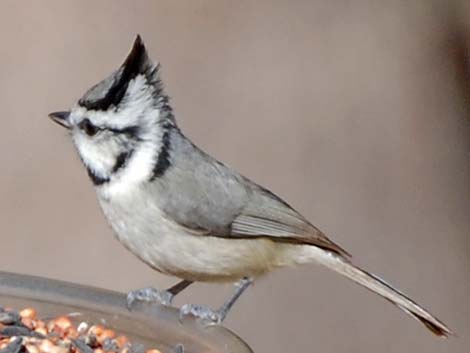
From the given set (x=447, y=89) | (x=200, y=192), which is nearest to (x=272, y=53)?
(x=447, y=89)

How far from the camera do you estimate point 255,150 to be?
210 inches

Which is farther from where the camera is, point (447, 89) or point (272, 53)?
point (447, 89)

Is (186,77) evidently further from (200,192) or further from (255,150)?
(200,192)

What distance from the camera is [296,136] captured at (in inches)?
211

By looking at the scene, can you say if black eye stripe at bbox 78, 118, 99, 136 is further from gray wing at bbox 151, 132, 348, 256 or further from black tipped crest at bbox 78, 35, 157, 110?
gray wing at bbox 151, 132, 348, 256

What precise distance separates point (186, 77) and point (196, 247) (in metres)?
1.58

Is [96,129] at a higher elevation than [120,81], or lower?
lower

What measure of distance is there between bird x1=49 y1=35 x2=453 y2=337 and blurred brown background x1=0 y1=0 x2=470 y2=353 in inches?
47.5

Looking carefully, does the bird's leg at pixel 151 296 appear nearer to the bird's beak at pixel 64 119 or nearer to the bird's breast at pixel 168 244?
the bird's breast at pixel 168 244

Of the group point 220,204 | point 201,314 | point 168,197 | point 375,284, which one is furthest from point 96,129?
point 375,284

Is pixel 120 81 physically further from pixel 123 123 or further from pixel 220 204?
pixel 220 204

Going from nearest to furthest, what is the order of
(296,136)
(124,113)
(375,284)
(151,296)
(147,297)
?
(147,297) < (151,296) < (124,113) < (375,284) < (296,136)

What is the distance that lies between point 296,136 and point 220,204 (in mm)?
1667

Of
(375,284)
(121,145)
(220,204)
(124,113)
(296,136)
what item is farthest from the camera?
(296,136)
